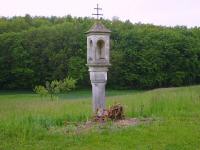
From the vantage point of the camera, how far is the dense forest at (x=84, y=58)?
6012 cm

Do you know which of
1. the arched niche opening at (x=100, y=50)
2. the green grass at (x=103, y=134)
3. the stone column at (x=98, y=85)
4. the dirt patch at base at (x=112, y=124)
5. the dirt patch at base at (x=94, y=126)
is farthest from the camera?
the arched niche opening at (x=100, y=50)

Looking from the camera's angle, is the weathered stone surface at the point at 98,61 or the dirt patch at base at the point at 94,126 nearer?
the dirt patch at base at the point at 94,126

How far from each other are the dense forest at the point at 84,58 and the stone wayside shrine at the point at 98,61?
148ft

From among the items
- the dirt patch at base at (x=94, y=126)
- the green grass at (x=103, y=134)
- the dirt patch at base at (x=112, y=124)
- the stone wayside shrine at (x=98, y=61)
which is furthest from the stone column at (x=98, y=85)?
the dirt patch at base at (x=112, y=124)

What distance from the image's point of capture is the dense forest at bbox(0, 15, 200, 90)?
60.1 metres

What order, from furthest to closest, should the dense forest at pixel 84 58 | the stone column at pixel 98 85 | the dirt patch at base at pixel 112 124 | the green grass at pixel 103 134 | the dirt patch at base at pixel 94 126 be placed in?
the dense forest at pixel 84 58
the stone column at pixel 98 85
the dirt patch at base at pixel 112 124
the dirt patch at base at pixel 94 126
the green grass at pixel 103 134

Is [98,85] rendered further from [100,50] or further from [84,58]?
[84,58]

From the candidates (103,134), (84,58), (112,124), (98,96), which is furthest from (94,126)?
(84,58)

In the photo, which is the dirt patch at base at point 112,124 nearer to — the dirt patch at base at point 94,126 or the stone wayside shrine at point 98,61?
the dirt patch at base at point 94,126

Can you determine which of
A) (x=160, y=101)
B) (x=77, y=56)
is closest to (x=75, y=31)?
(x=77, y=56)

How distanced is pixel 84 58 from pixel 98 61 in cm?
4905

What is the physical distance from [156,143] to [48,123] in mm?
3196

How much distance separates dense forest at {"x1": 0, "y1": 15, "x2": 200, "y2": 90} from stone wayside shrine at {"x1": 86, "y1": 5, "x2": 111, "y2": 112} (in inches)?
1778

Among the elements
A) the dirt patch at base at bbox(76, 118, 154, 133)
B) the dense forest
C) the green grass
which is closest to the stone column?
the green grass
